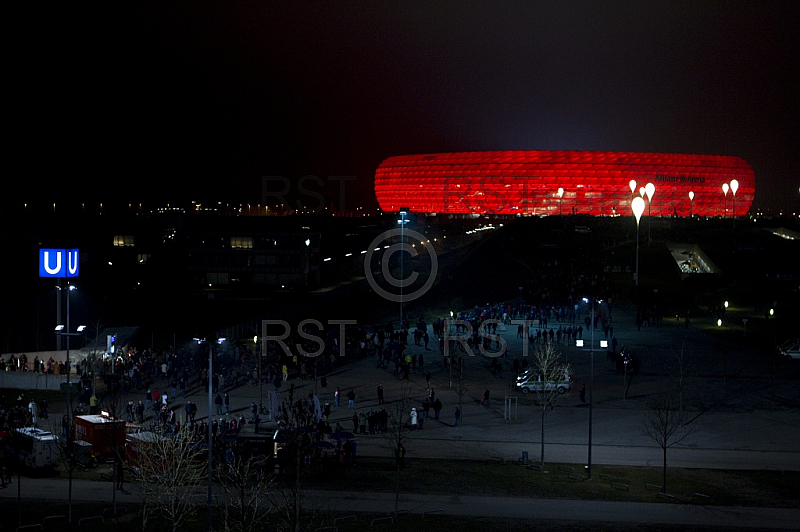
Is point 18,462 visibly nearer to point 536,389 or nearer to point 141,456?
point 141,456

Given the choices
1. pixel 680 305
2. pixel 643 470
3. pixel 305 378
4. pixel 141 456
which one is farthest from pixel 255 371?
pixel 680 305

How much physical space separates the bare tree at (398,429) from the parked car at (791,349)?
16.8 meters

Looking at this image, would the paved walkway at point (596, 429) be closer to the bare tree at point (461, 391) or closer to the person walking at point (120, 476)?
the bare tree at point (461, 391)

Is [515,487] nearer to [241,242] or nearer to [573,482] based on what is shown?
[573,482]

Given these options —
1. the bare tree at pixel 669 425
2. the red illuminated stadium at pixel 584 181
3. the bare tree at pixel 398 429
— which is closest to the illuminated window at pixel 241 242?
the bare tree at pixel 398 429

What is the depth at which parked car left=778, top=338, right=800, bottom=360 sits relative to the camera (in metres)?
35.8

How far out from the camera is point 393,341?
3662 centimetres

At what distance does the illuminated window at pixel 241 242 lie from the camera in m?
58.1

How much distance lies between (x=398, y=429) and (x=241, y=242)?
38596 millimetres

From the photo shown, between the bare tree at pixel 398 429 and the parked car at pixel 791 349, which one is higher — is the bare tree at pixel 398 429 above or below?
below

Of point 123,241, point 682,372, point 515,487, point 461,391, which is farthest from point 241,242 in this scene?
point 515,487

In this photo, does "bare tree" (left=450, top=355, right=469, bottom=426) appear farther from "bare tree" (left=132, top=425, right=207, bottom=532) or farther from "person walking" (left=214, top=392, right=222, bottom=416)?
"bare tree" (left=132, top=425, right=207, bottom=532)

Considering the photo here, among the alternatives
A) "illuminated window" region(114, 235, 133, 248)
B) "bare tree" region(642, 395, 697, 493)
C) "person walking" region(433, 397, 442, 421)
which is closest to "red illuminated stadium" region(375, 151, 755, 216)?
"illuminated window" region(114, 235, 133, 248)

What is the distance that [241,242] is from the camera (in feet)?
192
